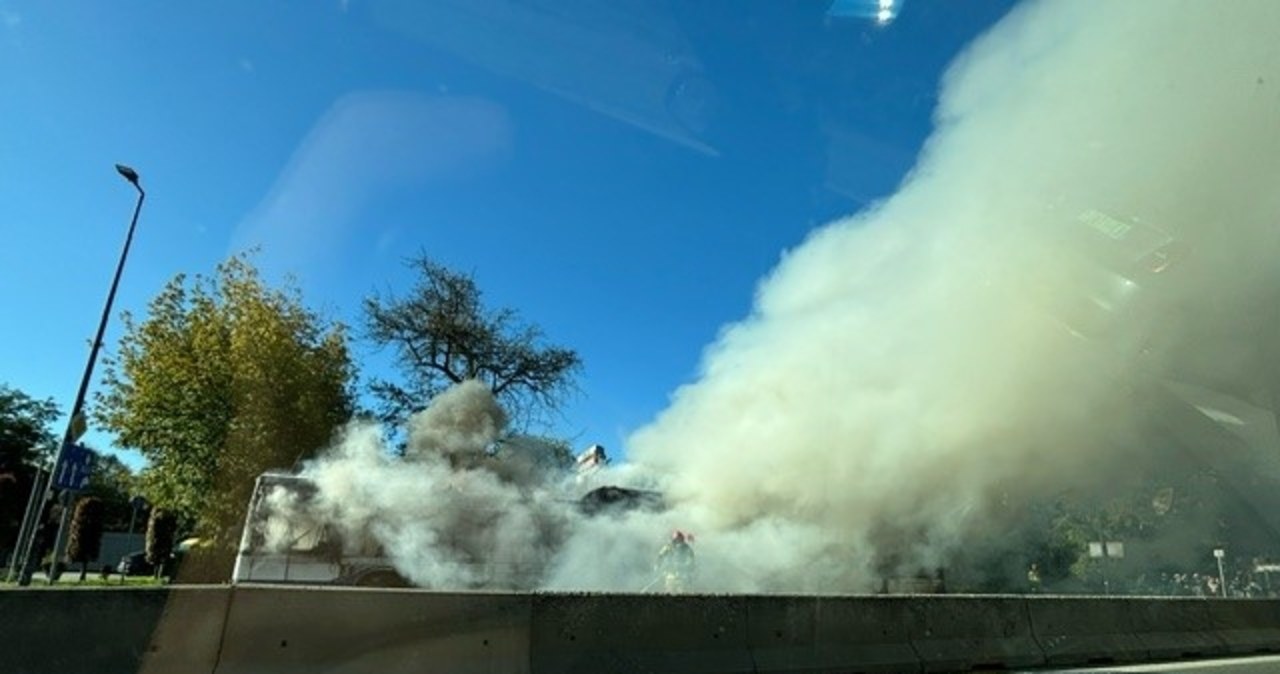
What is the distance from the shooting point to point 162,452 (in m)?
21.5

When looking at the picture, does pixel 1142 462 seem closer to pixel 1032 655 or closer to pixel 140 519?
pixel 1032 655

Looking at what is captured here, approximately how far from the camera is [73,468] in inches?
645

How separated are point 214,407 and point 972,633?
18657 mm

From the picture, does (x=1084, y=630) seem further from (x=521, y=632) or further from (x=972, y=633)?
(x=521, y=632)

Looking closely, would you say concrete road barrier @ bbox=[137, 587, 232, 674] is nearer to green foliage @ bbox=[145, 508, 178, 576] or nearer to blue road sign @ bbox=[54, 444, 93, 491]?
blue road sign @ bbox=[54, 444, 93, 491]

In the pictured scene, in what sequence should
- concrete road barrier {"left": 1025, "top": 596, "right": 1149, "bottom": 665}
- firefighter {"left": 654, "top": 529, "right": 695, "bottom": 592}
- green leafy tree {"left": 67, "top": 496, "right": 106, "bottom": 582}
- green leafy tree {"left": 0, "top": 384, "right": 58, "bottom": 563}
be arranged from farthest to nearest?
green leafy tree {"left": 0, "top": 384, "right": 58, "bottom": 563}, green leafy tree {"left": 67, "top": 496, "right": 106, "bottom": 582}, firefighter {"left": 654, "top": 529, "right": 695, "bottom": 592}, concrete road barrier {"left": 1025, "top": 596, "right": 1149, "bottom": 665}

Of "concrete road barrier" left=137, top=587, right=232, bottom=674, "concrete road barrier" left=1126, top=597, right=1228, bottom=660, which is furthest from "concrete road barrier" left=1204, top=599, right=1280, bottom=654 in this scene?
"concrete road barrier" left=137, top=587, right=232, bottom=674

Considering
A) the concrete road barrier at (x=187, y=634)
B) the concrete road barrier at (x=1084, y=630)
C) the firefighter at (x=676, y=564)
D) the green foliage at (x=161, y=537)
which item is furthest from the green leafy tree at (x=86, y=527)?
the concrete road barrier at (x=1084, y=630)

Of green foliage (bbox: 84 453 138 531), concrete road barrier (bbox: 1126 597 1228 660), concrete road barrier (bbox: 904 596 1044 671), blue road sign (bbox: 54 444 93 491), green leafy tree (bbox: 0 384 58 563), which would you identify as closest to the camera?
concrete road barrier (bbox: 904 596 1044 671)

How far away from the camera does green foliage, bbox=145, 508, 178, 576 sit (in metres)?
28.8

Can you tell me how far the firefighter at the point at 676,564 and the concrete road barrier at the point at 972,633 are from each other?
481 cm

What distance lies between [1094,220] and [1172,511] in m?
20.0

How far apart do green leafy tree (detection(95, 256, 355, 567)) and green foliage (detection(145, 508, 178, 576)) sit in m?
7.92

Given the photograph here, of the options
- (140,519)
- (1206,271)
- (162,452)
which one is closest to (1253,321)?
(1206,271)
